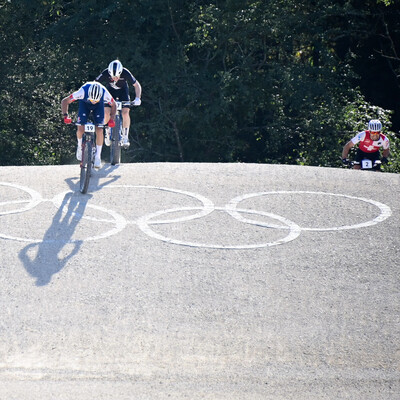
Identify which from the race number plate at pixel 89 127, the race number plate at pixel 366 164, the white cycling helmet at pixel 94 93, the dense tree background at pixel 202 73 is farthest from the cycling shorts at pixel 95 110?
the dense tree background at pixel 202 73

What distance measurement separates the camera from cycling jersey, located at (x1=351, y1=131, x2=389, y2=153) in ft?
52.7

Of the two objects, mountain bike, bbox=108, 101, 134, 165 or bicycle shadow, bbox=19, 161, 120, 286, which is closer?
bicycle shadow, bbox=19, 161, 120, 286

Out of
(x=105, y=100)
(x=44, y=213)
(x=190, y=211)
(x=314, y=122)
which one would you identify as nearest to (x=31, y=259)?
(x=44, y=213)

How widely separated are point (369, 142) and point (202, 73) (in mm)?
10958

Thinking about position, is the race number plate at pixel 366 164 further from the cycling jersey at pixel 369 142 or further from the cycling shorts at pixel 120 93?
the cycling shorts at pixel 120 93

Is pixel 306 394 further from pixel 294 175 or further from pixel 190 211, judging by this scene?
pixel 294 175

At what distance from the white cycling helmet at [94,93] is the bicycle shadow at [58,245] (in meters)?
1.52

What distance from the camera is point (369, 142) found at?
636 inches

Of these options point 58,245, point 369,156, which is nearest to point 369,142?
point 369,156

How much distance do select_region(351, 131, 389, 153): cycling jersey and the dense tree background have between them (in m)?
7.67

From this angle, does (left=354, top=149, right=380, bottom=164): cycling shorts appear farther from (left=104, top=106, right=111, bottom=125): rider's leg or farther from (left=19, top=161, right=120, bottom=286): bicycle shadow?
(left=19, top=161, right=120, bottom=286): bicycle shadow

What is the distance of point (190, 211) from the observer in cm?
1112

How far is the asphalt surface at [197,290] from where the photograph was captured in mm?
6496

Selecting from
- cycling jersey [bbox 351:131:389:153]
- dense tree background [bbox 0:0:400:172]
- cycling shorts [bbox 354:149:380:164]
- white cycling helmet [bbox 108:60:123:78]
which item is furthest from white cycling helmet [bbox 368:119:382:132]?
dense tree background [bbox 0:0:400:172]
